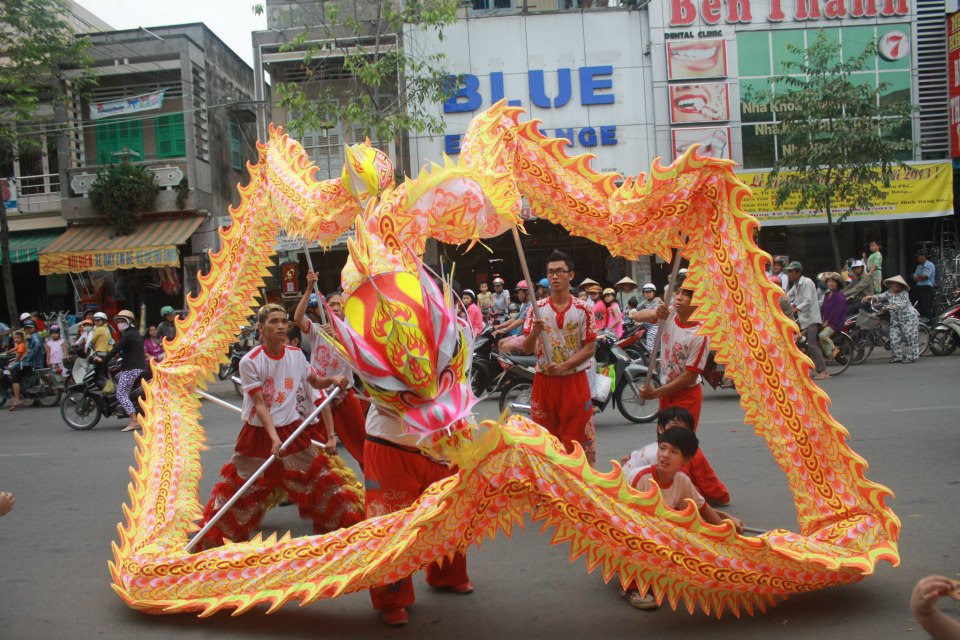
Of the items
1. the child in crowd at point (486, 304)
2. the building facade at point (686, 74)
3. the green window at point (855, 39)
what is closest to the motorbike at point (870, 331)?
the building facade at point (686, 74)

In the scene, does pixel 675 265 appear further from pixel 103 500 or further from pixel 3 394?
pixel 3 394

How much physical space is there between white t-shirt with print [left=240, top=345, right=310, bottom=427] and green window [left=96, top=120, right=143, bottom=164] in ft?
52.8

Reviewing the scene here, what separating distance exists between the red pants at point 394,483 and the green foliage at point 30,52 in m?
15.1

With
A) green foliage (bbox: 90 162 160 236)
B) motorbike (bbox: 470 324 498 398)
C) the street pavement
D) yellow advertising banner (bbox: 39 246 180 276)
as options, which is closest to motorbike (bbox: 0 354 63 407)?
yellow advertising banner (bbox: 39 246 180 276)

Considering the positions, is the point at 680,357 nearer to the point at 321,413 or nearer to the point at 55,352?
the point at 321,413

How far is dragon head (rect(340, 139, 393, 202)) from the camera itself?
3.86 metres

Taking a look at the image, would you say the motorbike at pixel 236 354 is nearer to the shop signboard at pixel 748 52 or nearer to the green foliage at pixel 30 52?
the green foliage at pixel 30 52

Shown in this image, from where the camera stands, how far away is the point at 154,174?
18438mm

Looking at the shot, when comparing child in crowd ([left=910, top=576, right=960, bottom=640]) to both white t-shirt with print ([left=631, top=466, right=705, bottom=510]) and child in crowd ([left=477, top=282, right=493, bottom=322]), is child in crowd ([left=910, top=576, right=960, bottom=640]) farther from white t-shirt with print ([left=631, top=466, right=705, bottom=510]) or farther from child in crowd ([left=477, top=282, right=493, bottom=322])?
child in crowd ([left=477, top=282, right=493, bottom=322])

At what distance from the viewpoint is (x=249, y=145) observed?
72.6ft

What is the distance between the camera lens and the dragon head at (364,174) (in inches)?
152

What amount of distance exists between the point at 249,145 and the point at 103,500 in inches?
665

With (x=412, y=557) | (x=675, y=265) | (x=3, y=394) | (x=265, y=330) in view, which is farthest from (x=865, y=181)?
(x=3, y=394)

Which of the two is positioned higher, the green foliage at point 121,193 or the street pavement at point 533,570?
the green foliage at point 121,193
